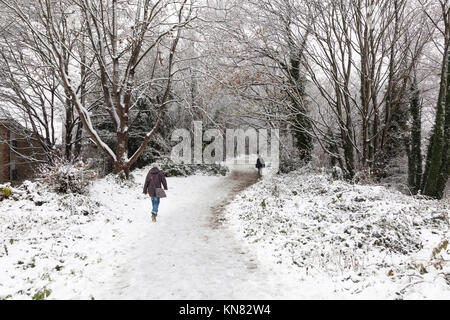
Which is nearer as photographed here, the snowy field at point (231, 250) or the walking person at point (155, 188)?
the snowy field at point (231, 250)

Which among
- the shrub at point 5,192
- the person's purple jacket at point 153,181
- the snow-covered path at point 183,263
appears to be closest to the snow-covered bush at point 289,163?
the snow-covered path at point 183,263

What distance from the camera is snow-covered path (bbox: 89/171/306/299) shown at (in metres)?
4.37

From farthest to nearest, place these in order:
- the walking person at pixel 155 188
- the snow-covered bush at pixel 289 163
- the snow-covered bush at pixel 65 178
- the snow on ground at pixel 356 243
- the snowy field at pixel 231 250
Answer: the snow-covered bush at pixel 289 163, the walking person at pixel 155 188, the snow-covered bush at pixel 65 178, the snowy field at pixel 231 250, the snow on ground at pixel 356 243

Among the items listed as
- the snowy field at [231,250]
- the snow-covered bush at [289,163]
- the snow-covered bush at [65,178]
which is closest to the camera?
the snowy field at [231,250]

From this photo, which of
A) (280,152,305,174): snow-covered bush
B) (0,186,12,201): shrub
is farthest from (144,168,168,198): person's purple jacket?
(280,152,305,174): snow-covered bush

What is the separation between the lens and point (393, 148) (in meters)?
21.8

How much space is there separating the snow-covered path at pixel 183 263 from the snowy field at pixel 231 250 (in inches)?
0.8

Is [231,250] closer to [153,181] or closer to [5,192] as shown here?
[153,181]

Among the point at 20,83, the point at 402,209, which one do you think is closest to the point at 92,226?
the point at 402,209

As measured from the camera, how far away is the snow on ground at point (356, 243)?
13.8ft

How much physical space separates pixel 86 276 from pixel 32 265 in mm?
1170

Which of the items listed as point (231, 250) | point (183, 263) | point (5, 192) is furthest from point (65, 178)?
point (231, 250)

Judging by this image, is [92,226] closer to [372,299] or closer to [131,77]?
[372,299]

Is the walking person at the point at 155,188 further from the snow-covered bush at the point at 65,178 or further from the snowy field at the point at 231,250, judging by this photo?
the snow-covered bush at the point at 65,178
